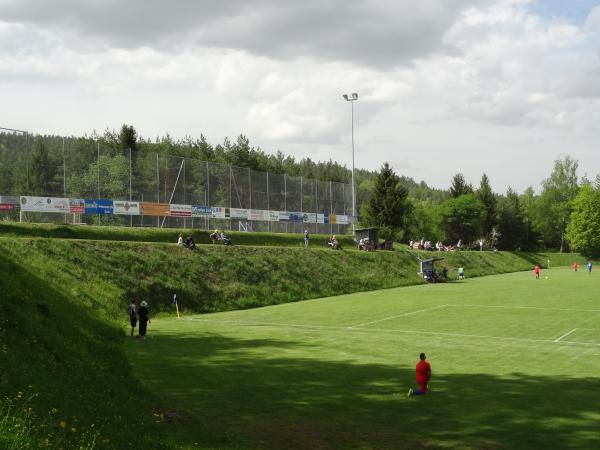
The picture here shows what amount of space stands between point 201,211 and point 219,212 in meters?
2.92

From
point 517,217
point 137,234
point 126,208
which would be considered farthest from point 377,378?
point 517,217

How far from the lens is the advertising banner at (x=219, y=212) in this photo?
206ft

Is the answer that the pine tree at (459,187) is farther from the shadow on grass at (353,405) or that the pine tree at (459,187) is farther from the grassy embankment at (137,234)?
the shadow on grass at (353,405)

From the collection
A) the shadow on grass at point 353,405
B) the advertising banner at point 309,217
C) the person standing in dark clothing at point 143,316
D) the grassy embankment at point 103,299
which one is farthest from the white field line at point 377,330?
the advertising banner at point 309,217

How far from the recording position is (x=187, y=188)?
2399 inches

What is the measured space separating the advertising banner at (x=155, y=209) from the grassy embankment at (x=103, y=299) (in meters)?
9.02

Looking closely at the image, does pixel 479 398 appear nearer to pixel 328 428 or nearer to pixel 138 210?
pixel 328 428

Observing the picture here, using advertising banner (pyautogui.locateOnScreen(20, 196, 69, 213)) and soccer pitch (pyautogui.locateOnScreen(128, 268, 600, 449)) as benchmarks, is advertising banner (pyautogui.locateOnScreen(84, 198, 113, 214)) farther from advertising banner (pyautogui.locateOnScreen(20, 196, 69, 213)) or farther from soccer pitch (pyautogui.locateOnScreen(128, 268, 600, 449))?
soccer pitch (pyautogui.locateOnScreen(128, 268, 600, 449))

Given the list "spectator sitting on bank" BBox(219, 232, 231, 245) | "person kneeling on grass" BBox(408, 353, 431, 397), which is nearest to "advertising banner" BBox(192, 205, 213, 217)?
"spectator sitting on bank" BBox(219, 232, 231, 245)

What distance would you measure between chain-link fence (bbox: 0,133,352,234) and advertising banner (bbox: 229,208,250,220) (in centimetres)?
45

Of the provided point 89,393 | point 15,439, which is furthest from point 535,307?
point 15,439

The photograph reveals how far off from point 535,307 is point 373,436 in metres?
30.0

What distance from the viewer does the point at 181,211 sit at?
59125mm

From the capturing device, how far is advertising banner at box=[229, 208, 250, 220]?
65500 mm
